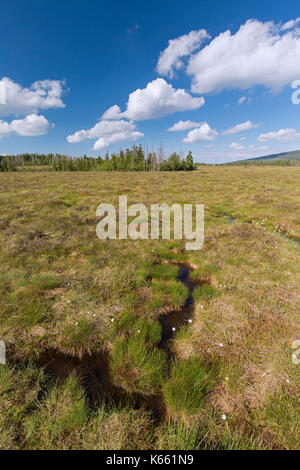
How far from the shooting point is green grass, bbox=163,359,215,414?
10.2ft

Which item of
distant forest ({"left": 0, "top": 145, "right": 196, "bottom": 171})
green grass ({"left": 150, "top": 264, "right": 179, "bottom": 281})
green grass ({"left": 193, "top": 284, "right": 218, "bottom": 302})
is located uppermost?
distant forest ({"left": 0, "top": 145, "right": 196, "bottom": 171})

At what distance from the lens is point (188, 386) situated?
3.29 meters

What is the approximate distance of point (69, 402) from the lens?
3072mm

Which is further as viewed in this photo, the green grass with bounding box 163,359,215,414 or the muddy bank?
the muddy bank

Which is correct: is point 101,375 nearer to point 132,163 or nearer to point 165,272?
point 165,272

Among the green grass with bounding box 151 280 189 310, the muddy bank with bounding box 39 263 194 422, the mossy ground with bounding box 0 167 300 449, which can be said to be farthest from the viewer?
the green grass with bounding box 151 280 189 310

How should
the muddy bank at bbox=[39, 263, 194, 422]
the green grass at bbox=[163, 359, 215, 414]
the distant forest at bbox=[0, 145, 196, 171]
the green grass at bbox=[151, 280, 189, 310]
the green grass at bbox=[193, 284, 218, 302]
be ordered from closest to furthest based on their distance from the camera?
the green grass at bbox=[163, 359, 215, 414] → the muddy bank at bbox=[39, 263, 194, 422] → the green grass at bbox=[151, 280, 189, 310] → the green grass at bbox=[193, 284, 218, 302] → the distant forest at bbox=[0, 145, 196, 171]

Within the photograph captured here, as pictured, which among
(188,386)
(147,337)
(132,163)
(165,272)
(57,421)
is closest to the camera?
(57,421)

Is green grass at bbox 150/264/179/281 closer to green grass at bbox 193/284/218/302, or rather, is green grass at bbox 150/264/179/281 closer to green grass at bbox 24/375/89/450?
green grass at bbox 193/284/218/302

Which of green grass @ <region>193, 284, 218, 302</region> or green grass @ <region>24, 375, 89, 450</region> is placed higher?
green grass @ <region>193, 284, 218, 302</region>

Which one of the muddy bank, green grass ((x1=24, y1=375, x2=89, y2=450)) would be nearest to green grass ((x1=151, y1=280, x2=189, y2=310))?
the muddy bank

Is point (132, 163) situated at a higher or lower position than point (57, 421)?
higher

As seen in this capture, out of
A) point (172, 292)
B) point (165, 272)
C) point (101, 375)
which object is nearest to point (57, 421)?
point (101, 375)

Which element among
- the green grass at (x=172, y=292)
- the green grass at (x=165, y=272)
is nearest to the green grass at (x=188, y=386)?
the green grass at (x=172, y=292)
